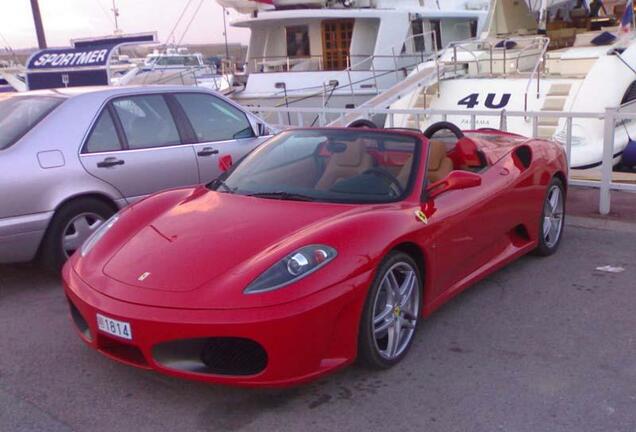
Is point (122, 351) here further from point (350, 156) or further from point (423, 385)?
point (350, 156)

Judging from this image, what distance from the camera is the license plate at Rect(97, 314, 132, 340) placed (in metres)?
3.05

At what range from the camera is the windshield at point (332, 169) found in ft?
12.9

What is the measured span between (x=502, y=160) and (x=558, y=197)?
1050 mm

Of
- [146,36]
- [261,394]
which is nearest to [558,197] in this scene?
[261,394]

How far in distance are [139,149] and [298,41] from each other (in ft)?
Answer: 46.8

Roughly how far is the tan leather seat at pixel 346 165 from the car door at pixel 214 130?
1.80 m

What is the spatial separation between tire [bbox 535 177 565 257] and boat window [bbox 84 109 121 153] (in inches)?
138

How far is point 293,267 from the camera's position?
3.13 metres

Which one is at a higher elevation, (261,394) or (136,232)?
(136,232)

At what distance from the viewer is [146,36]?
39.8 ft

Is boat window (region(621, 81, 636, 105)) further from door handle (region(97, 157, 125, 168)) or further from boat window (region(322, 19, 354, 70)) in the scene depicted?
boat window (region(322, 19, 354, 70))

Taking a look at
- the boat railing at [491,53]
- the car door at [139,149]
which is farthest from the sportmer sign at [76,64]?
the car door at [139,149]

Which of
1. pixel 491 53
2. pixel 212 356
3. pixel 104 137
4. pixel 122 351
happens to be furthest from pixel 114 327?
pixel 491 53

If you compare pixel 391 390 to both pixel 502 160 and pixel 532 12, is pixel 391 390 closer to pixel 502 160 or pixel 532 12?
pixel 502 160
